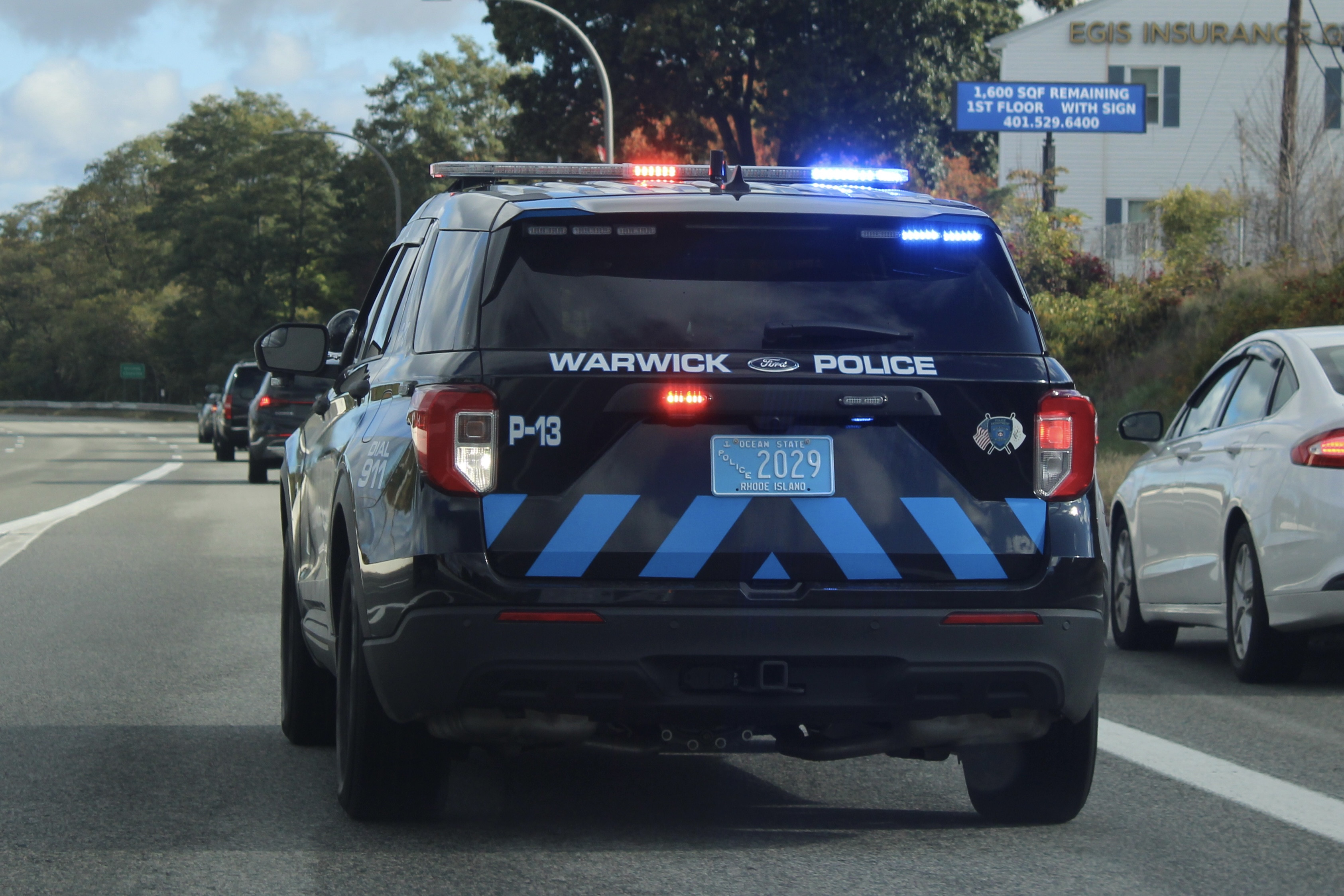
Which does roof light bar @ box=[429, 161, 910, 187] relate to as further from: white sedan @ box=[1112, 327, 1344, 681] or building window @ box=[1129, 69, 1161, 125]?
building window @ box=[1129, 69, 1161, 125]

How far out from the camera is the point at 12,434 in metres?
60.8

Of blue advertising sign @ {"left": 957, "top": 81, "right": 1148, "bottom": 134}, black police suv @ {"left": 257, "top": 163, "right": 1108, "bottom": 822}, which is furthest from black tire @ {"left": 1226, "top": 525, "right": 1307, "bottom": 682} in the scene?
blue advertising sign @ {"left": 957, "top": 81, "right": 1148, "bottom": 134}

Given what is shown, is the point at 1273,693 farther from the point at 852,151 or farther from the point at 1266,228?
the point at 852,151

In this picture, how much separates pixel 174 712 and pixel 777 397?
12.8 ft

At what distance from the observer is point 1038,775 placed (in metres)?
5.82

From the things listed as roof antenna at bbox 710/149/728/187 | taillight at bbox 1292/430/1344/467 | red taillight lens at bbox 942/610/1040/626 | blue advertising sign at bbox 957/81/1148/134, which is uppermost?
blue advertising sign at bbox 957/81/1148/134

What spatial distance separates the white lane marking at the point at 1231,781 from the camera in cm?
599

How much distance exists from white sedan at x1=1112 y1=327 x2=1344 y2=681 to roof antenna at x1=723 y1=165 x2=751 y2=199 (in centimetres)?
383

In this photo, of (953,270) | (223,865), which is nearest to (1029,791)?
(953,270)

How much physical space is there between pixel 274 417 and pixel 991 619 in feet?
75.9

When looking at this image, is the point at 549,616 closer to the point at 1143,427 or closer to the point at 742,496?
the point at 742,496

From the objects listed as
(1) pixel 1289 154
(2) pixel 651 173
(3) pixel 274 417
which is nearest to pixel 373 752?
→ (2) pixel 651 173

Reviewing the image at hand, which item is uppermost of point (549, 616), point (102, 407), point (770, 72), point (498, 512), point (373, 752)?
point (770, 72)

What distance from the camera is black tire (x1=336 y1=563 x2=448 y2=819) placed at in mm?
5547
